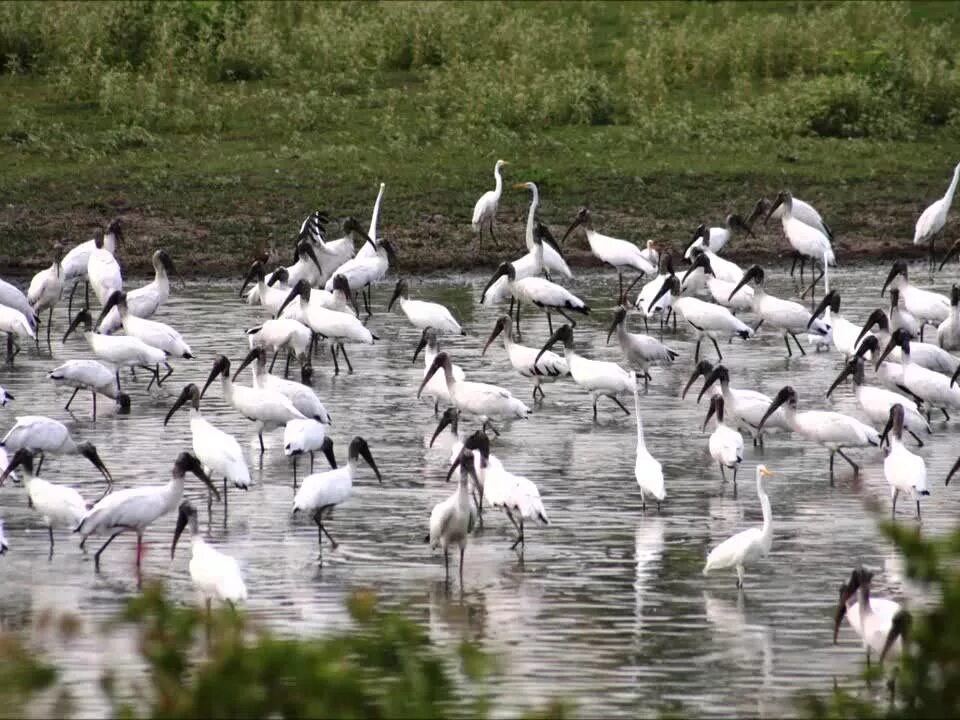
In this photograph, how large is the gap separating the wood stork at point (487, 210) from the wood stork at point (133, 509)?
11.5 m

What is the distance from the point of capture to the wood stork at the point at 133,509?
1165 cm

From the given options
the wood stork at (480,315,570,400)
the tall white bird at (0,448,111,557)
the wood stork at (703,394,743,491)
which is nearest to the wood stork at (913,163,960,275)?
the wood stork at (480,315,570,400)

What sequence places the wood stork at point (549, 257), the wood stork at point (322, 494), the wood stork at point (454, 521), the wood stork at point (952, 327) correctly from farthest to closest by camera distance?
1. the wood stork at point (549, 257)
2. the wood stork at point (952, 327)
3. the wood stork at point (322, 494)
4. the wood stork at point (454, 521)

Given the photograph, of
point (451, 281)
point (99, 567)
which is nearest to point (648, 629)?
point (99, 567)

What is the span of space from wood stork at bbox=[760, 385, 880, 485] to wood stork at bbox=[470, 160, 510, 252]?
906 cm

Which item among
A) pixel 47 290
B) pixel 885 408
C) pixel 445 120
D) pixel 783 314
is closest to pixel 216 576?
pixel 885 408

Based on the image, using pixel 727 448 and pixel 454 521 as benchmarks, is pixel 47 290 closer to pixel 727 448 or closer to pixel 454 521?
pixel 727 448

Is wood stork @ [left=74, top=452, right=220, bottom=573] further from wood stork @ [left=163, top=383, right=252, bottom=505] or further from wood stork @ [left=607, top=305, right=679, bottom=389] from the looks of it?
wood stork @ [left=607, top=305, right=679, bottom=389]

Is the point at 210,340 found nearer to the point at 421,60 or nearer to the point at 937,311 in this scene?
the point at 937,311

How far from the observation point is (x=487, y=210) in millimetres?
23281

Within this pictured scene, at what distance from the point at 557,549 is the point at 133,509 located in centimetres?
258

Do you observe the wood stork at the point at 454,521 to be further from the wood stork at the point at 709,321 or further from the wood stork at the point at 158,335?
the wood stork at the point at 709,321

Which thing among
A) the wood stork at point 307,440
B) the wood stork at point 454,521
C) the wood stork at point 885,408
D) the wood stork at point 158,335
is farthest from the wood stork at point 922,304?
the wood stork at point 454,521

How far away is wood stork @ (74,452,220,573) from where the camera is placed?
11.6m
